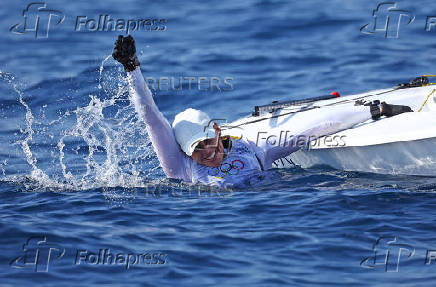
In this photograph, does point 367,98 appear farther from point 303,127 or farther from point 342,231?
point 342,231

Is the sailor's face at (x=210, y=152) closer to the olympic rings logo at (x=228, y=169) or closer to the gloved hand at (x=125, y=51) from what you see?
the olympic rings logo at (x=228, y=169)

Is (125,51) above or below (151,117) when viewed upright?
above

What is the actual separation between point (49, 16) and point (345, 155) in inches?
371

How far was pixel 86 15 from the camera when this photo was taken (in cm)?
1442

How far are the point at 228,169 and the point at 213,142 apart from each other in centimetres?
31

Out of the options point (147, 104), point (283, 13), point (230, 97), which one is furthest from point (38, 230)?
point (283, 13)

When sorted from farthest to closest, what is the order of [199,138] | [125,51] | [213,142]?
[213,142], [199,138], [125,51]

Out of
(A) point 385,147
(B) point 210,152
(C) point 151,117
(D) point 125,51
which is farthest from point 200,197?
(A) point 385,147

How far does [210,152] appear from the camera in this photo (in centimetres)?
652

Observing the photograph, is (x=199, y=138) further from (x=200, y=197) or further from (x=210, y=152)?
(x=200, y=197)

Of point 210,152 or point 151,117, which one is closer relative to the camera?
point 151,117

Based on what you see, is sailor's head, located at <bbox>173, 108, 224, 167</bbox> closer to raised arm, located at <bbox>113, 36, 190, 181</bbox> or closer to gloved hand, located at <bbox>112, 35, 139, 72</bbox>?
raised arm, located at <bbox>113, 36, 190, 181</bbox>

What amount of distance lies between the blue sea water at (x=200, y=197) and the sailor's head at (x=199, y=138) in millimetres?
313

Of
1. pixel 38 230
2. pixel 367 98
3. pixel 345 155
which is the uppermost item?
pixel 367 98
